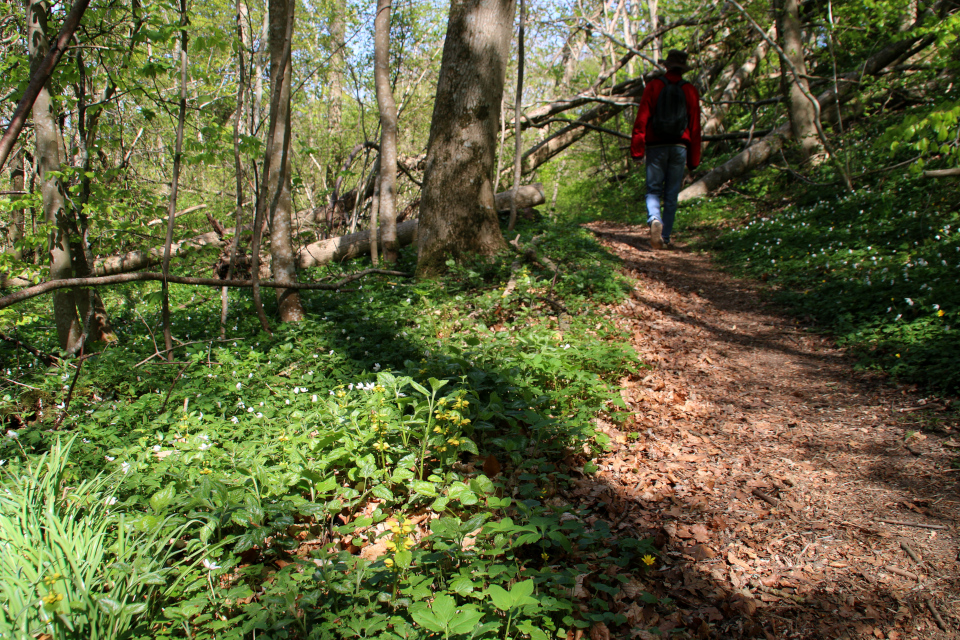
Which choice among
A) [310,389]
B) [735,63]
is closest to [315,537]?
[310,389]

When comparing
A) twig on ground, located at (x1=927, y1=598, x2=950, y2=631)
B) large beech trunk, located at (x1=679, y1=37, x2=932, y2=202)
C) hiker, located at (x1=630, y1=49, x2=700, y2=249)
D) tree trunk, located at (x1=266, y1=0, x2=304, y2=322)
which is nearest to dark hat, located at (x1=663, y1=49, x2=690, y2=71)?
hiker, located at (x1=630, y1=49, x2=700, y2=249)

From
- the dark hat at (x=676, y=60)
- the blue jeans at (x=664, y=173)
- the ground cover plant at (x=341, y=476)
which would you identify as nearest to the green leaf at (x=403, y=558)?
the ground cover plant at (x=341, y=476)

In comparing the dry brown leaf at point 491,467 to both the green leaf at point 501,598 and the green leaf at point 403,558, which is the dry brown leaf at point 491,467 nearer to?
the green leaf at point 403,558

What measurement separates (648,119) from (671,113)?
1.02 feet

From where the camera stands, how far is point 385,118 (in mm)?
6949

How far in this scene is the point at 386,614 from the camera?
1.82 meters

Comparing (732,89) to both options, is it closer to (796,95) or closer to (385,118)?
(796,95)

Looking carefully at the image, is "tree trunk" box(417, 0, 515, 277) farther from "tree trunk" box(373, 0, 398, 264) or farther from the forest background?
"tree trunk" box(373, 0, 398, 264)

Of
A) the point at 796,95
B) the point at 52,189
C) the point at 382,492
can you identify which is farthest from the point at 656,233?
the point at 52,189

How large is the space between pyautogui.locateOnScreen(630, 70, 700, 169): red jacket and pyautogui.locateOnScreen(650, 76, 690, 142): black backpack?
2.3 inches

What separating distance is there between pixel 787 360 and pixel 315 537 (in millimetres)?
4092

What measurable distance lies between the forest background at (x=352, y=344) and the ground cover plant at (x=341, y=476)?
0.02 m

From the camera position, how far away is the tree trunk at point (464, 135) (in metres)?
5.91

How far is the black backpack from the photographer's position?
672 cm
